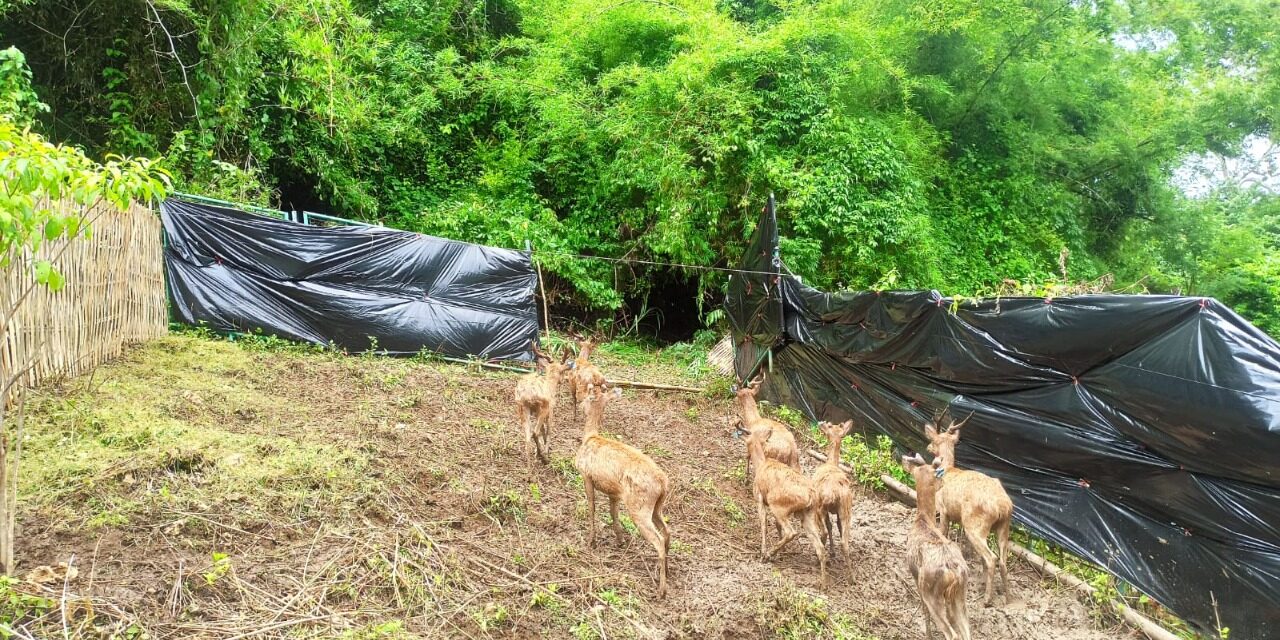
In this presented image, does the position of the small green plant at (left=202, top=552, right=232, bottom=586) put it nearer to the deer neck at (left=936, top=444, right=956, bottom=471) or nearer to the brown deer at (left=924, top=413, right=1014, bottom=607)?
the brown deer at (left=924, top=413, right=1014, bottom=607)

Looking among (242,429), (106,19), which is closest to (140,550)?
(242,429)

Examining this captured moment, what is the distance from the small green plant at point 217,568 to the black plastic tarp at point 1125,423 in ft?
17.4

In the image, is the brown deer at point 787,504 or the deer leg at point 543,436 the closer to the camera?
the brown deer at point 787,504

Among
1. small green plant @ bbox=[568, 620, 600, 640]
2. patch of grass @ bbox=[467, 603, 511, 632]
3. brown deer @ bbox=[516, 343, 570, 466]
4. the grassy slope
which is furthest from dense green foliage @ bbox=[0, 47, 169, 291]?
brown deer @ bbox=[516, 343, 570, 466]

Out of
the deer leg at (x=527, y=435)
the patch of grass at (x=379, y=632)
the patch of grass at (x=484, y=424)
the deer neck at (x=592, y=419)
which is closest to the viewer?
the patch of grass at (x=379, y=632)

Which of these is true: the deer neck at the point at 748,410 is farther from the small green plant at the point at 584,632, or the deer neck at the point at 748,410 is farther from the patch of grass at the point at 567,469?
the small green plant at the point at 584,632

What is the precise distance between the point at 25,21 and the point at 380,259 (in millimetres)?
4872

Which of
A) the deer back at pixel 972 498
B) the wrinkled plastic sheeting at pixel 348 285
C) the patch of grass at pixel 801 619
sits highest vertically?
the wrinkled plastic sheeting at pixel 348 285

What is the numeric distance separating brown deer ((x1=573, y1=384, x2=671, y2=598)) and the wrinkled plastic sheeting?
15.8 ft

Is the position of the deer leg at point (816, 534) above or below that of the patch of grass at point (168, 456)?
below

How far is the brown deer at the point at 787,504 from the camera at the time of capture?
466 centimetres

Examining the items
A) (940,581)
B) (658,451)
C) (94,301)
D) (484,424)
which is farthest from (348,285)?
(940,581)

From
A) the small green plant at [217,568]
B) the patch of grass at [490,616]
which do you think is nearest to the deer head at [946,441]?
the patch of grass at [490,616]

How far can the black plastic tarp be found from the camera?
3809 millimetres
